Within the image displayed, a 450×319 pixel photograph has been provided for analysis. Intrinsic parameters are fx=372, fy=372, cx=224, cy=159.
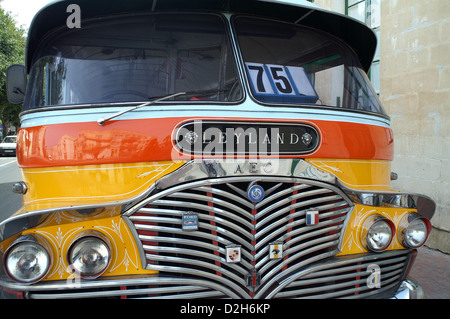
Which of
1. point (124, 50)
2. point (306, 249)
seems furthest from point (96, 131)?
point (306, 249)

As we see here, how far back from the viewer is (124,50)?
254 cm

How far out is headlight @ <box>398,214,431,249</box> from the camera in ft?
A: 8.50

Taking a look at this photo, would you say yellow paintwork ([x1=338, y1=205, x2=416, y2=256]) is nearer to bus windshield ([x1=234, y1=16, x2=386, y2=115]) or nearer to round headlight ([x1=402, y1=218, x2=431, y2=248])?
round headlight ([x1=402, y1=218, x2=431, y2=248])

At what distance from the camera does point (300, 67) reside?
9.43ft

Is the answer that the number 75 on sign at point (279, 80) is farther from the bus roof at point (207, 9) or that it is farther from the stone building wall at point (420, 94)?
the stone building wall at point (420, 94)

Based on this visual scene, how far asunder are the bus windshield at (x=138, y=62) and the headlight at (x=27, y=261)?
94 centimetres

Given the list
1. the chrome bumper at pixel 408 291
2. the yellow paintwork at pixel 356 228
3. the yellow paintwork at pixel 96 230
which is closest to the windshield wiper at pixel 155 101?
the yellow paintwork at pixel 96 230

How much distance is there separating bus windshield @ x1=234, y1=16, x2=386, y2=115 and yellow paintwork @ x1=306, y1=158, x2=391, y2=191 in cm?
46

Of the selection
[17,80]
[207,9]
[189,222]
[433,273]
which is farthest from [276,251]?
[433,273]

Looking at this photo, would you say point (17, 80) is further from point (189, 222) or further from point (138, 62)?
point (189, 222)

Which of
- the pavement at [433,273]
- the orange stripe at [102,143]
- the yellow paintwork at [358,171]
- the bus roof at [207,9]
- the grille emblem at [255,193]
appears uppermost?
the bus roof at [207,9]

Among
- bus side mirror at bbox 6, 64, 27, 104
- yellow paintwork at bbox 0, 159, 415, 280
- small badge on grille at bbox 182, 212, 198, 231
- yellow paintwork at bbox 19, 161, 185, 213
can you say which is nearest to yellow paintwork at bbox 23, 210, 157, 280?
yellow paintwork at bbox 0, 159, 415, 280

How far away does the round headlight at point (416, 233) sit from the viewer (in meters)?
2.59

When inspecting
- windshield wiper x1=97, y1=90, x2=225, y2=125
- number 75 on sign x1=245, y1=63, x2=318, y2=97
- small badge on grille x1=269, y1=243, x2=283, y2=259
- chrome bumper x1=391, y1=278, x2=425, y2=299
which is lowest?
chrome bumper x1=391, y1=278, x2=425, y2=299
